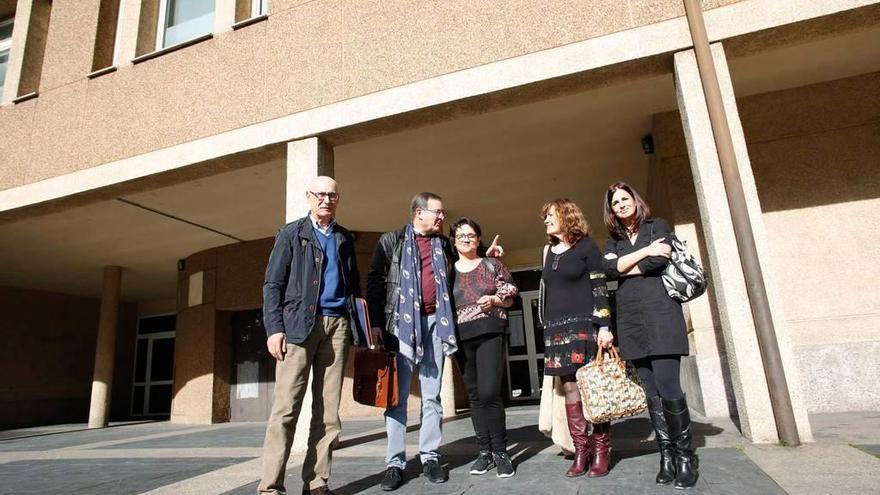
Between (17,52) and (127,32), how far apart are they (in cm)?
241

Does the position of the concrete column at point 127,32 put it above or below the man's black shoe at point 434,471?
above

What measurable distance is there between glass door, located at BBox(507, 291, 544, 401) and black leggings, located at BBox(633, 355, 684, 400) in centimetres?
735

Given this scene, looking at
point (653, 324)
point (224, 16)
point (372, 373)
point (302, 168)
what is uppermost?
point (224, 16)

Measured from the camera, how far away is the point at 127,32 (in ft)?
21.6

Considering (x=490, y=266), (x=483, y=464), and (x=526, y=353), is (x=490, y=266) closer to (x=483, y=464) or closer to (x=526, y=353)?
(x=483, y=464)

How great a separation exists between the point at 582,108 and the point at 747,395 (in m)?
3.06

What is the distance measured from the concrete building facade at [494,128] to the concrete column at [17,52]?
0.03 m

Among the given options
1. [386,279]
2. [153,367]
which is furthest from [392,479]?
[153,367]

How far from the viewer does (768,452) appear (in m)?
3.12

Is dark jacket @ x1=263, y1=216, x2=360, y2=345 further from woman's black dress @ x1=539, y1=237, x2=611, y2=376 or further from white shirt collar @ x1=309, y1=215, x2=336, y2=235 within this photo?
woman's black dress @ x1=539, y1=237, x2=611, y2=376

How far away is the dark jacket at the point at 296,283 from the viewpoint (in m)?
2.73

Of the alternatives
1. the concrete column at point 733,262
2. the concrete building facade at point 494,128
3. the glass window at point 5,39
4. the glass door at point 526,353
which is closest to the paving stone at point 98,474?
the concrete building facade at point 494,128

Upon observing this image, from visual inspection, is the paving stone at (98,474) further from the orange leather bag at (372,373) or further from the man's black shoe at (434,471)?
the man's black shoe at (434,471)

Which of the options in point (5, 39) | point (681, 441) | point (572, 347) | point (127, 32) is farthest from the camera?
point (5, 39)
